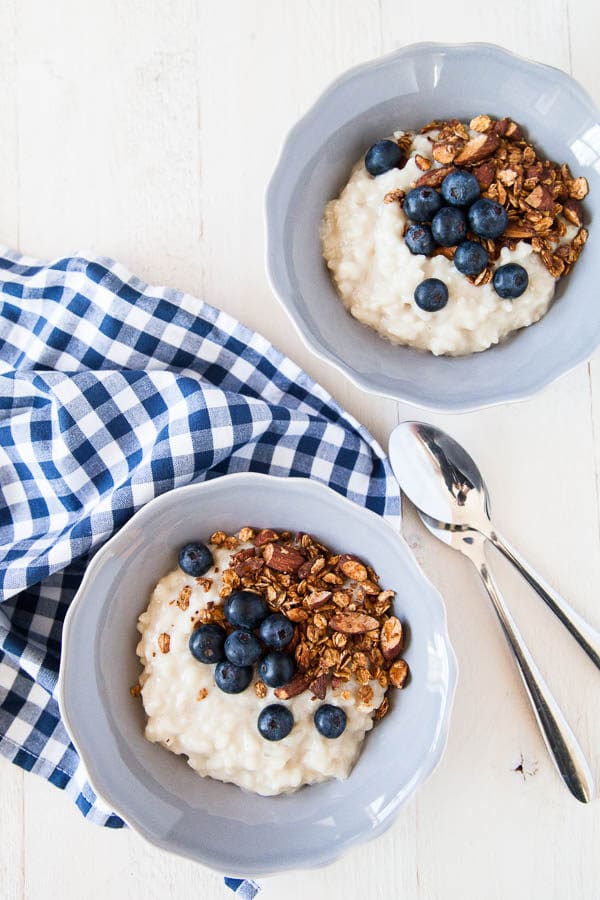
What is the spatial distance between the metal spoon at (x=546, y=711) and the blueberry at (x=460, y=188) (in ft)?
1.82

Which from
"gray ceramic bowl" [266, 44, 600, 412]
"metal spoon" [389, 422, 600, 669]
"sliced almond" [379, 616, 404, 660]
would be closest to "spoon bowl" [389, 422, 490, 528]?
"metal spoon" [389, 422, 600, 669]

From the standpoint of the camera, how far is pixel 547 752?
5.13ft

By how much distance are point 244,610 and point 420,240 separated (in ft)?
2.10

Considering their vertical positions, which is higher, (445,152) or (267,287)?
(445,152)

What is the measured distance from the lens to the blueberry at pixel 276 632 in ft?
4.41

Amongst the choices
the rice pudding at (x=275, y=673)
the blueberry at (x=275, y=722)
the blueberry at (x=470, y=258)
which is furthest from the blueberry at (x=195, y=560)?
the blueberry at (x=470, y=258)

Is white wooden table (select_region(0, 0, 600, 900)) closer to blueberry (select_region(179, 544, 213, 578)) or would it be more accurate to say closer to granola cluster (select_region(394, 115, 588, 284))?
granola cluster (select_region(394, 115, 588, 284))

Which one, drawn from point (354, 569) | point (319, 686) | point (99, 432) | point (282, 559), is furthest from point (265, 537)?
point (99, 432)

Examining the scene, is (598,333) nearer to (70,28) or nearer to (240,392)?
(240,392)

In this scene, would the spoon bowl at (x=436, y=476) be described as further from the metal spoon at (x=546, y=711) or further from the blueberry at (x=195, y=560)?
the blueberry at (x=195, y=560)

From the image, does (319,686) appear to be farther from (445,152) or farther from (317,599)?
(445,152)

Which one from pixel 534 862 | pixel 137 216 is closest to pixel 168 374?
pixel 137 216

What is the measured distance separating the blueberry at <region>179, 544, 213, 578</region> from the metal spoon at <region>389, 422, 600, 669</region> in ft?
1.24

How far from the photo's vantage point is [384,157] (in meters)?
1.41
